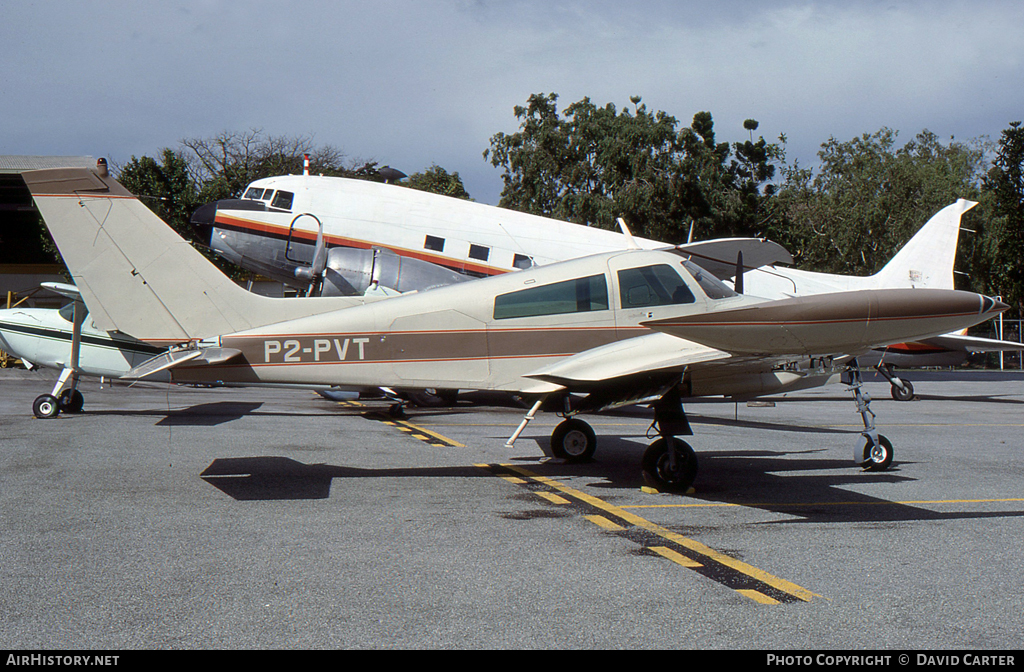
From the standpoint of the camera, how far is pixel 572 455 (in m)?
10.0

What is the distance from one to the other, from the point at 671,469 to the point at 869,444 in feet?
10.1

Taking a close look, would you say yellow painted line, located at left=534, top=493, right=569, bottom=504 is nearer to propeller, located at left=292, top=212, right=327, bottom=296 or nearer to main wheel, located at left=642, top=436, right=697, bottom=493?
main wheel, located at left=642, top=436, right=697, bottom=493

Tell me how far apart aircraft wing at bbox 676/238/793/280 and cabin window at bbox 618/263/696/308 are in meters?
5.92

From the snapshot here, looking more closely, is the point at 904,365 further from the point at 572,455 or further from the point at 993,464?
the point at 572,455

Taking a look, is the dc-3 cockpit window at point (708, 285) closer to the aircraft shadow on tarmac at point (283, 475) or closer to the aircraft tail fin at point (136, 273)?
the aircraft shadow on tarmac at point (283, 475)

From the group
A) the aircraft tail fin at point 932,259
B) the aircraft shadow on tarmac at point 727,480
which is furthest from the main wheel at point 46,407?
the aircraft tail fin at point 932,259

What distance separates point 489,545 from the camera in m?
5.88

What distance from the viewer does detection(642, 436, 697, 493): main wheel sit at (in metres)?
8.05

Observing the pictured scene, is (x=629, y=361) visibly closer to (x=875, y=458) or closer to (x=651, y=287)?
(x=651, y=287)

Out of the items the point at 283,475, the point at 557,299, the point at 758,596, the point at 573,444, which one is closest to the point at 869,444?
the point at 573,444
